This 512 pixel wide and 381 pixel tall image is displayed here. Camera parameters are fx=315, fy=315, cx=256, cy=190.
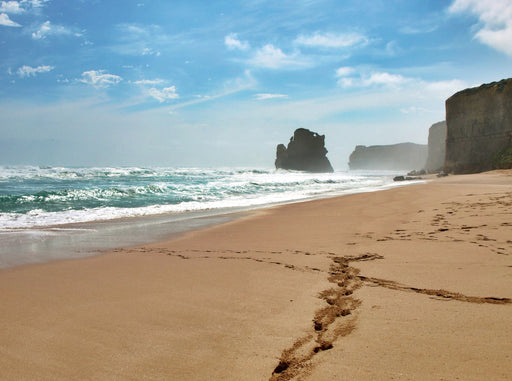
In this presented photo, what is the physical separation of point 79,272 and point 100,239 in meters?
2.60

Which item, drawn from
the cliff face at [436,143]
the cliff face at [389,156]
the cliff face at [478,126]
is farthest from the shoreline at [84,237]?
the cliff face at [389,156]

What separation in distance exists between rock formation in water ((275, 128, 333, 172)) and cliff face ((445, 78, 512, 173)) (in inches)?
2192

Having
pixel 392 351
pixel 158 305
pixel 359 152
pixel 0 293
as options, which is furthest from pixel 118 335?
pixel 359 152

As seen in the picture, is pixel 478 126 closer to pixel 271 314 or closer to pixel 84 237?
pixel 84 237

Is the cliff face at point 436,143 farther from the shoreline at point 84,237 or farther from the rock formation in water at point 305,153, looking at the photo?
the shoreline at point 84,237

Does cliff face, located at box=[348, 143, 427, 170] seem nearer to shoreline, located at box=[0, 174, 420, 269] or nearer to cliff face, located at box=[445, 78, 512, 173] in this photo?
cliff face, located at box=[445, 78, 512, 173]

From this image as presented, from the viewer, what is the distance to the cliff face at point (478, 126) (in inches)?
1210

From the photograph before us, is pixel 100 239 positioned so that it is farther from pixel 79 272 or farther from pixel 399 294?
pixel 399 294

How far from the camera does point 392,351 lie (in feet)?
5.65

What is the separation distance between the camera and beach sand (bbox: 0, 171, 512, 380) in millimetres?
1681

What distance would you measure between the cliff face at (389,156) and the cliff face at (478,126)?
312 ft

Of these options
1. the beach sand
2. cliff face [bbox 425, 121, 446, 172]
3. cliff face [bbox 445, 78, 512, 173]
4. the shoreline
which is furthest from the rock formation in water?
the beach sand

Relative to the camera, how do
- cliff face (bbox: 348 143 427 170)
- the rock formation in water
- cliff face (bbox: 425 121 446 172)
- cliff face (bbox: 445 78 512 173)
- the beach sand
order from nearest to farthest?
1. the beach sand
2. cliff face (bbox: 445 78 512 173)
3. cliff face (bbox: 425 121 446 172)
4. the rock formation in water
5. cliff face (bbox: 348 143 427 170)

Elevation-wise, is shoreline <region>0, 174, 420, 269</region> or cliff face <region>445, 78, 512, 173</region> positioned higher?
cliff face <region>445, 78, 512, 173</region>
